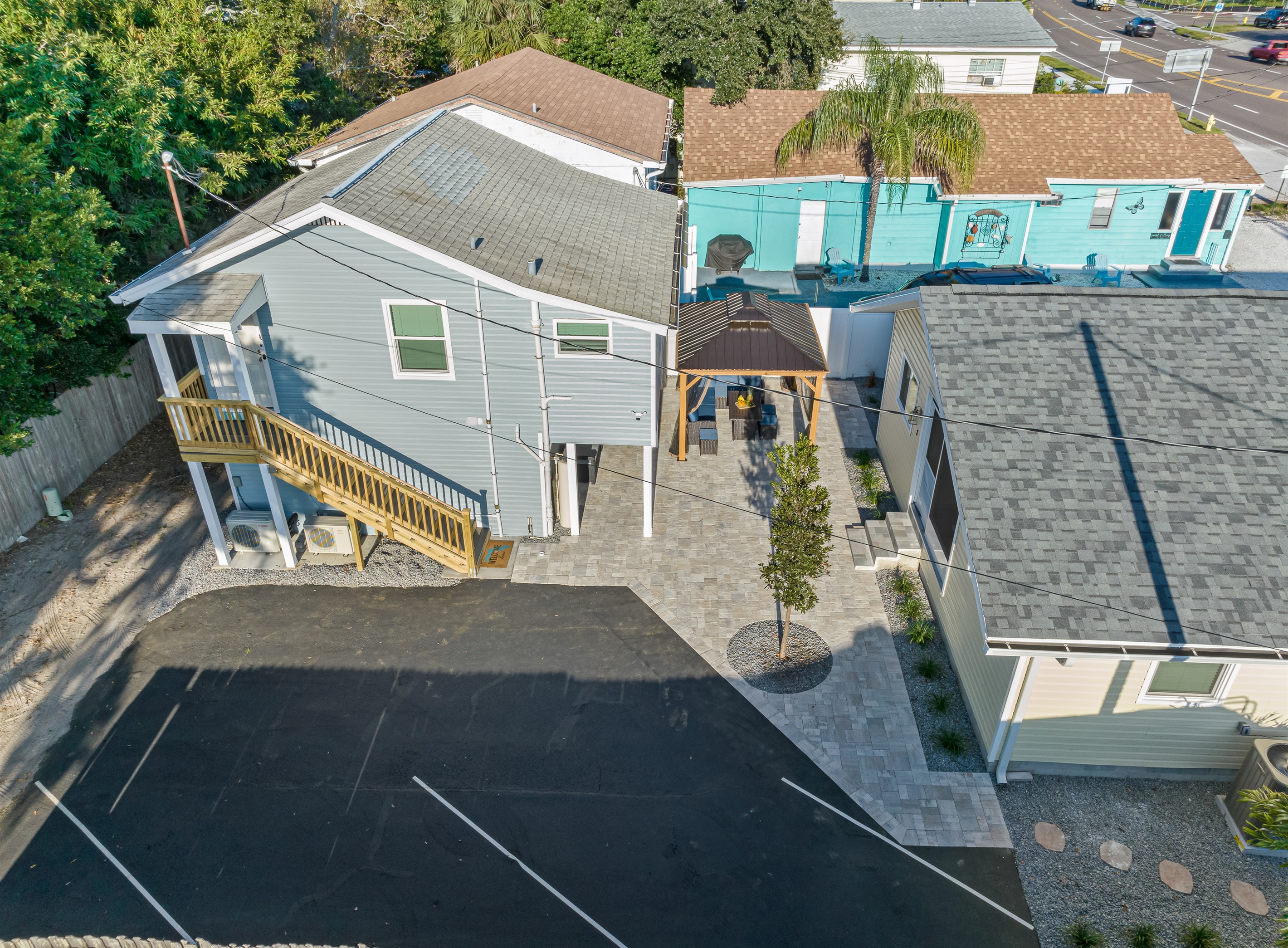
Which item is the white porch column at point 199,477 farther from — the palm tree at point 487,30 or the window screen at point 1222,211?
the window screen at point 1222,211

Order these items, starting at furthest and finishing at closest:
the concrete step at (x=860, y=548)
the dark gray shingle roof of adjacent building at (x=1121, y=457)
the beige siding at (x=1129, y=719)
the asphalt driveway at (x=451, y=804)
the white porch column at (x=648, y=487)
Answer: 1. the white porch column at (x=648, y=487)
2. the concrete step at (x=860, y=548)
3. the beige siding at (x=1129, y=719)
4. the dark gray shingle roof of adjacent building at (x=1121, y=457)
5. the asphalt driveway at (x=451, y=804)

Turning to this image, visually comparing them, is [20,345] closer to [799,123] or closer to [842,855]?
[842,855]

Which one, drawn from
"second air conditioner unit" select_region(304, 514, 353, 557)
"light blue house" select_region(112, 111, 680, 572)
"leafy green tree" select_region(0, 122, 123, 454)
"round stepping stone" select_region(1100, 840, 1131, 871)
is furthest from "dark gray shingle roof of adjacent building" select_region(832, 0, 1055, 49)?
"round stepping stone" select_region(1100, 840, 1131, 871)

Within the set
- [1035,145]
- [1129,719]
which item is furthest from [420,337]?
[1035,145]

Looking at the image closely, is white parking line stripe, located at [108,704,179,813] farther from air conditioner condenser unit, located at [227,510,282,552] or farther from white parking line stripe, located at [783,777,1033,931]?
white parking line stripe, located at [783,777,1033,931]

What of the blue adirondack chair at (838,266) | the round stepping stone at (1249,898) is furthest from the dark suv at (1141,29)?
the round stepping stone at (1249,898)

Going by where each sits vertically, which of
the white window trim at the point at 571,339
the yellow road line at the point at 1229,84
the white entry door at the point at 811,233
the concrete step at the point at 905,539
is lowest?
the concrete step at the point at 905,539
